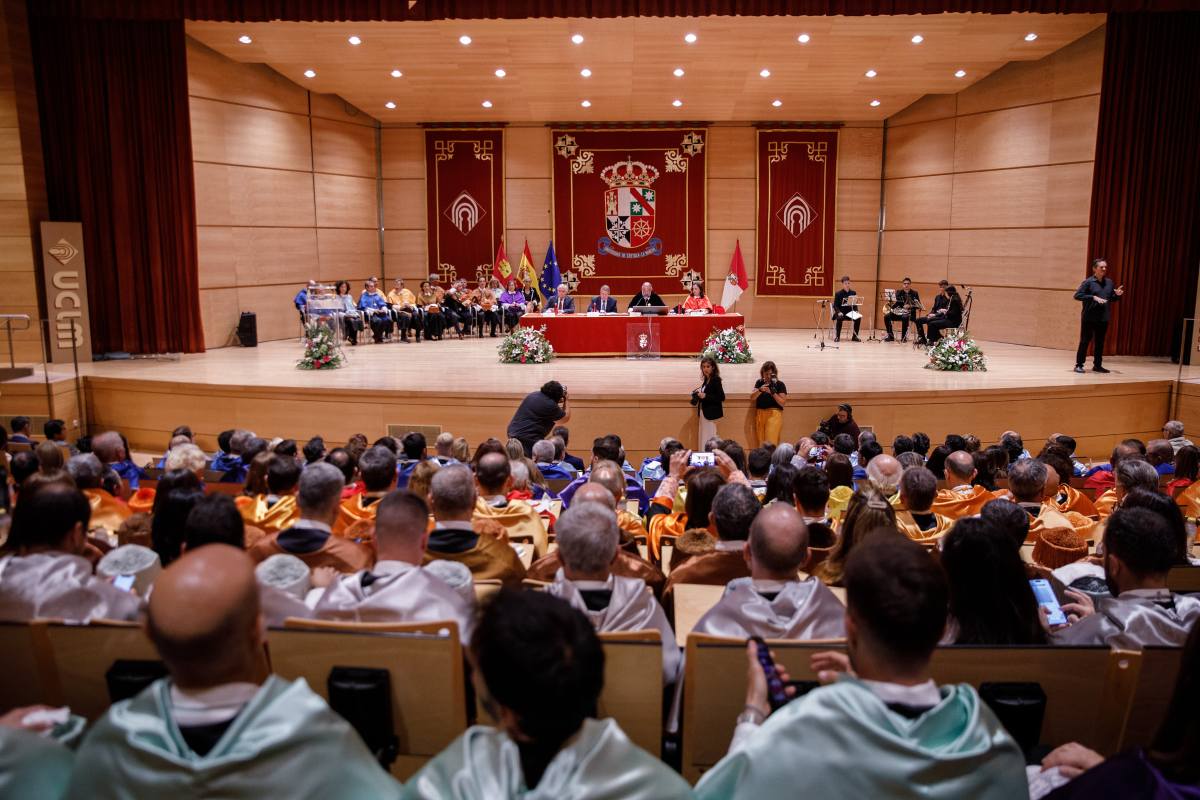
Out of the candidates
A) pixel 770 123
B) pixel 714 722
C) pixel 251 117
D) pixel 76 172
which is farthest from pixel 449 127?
pixel 714 722

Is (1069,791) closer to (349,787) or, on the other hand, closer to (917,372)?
(349,787)

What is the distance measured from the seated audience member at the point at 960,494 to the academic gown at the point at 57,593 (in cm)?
325

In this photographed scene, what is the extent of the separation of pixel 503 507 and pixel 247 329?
31.9 feet

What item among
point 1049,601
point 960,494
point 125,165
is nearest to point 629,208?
point 125,165

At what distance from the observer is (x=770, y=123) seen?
1533 cm

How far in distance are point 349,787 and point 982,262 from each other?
1372cm

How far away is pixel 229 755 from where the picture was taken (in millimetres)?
1401

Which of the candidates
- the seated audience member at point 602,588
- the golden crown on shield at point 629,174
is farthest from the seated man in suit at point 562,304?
the seated audience member at point 602,588

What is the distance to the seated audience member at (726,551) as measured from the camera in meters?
2.93

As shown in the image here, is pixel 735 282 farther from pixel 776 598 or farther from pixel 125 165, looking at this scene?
pixel 776 598

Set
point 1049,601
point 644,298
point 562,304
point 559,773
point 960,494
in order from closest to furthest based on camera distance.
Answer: point 559,773 → point 1049,601 → point 960,494 → point 644,298 → point 562,304

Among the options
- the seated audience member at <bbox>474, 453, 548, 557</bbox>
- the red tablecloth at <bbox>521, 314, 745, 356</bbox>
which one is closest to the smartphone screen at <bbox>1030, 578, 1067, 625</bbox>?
the seated audience member at <bbox>474, 453, 548, 557</bbox>

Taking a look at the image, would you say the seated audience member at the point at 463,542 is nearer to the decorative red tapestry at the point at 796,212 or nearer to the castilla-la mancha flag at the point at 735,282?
Result: the castilla-la mancha flag at the point at 735,282

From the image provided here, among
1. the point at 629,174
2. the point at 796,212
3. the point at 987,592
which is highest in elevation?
the point at 629,174
